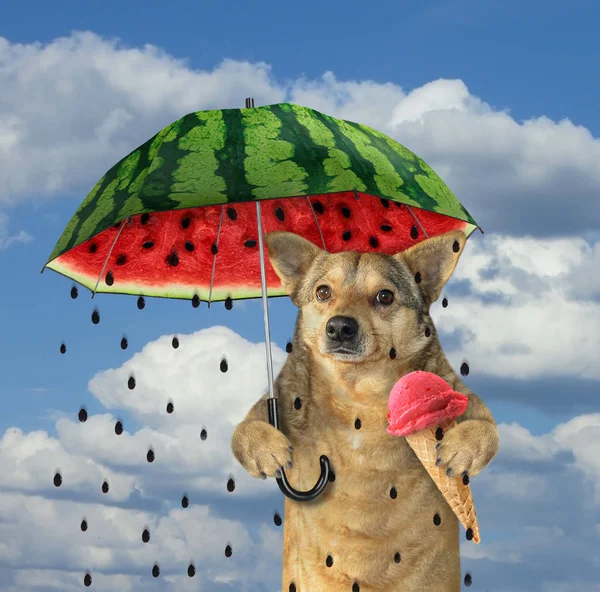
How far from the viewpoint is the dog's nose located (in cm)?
645

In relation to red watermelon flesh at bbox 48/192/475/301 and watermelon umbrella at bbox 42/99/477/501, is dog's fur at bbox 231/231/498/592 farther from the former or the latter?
red watermelon flesh at bbox 48/192/475/301

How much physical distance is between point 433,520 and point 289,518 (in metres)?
1.11

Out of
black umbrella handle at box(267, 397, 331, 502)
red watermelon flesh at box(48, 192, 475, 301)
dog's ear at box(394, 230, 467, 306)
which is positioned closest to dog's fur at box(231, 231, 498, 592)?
dog's ear at box(394, 230, 467, 306)

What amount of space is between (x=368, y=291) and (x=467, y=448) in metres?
1.33

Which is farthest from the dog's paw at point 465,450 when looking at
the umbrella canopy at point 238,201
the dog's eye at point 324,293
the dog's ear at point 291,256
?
the dog's ear at point 291,256

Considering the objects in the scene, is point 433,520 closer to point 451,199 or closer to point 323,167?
point 451,199

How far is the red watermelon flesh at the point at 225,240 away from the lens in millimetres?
7734

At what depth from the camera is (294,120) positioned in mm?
→ 6141

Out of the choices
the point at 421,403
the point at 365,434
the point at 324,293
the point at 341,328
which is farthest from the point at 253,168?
the point at 365,434

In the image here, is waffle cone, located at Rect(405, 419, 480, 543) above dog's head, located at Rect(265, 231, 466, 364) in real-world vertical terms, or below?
below

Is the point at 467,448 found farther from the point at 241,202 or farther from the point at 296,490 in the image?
the point at 241,202

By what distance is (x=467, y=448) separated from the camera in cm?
640

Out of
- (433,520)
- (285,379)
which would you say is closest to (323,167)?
(285,379)

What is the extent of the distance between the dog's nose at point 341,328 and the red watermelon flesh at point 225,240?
142 centimetres
